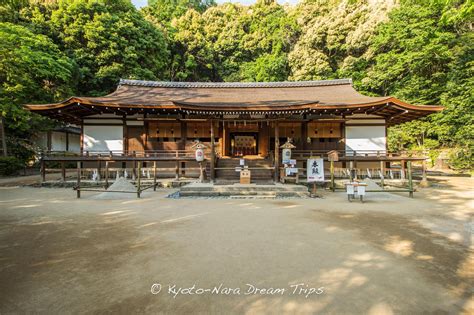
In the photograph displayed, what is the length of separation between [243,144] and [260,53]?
23.4 m

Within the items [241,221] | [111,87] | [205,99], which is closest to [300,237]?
[241,221]

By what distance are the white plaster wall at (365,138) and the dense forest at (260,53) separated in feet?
24.7

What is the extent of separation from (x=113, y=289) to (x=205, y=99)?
12489 millimetres

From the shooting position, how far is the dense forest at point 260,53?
1477cm

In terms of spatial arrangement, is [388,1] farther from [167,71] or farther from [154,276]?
[154,276]

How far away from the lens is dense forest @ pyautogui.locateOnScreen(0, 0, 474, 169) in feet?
48.4

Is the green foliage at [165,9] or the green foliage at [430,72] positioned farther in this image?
the green foliage at [165,9]

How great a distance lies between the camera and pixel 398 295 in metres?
2.25

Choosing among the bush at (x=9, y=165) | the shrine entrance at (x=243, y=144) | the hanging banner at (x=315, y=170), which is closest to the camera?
the hanging banner at (x=315, y=170)

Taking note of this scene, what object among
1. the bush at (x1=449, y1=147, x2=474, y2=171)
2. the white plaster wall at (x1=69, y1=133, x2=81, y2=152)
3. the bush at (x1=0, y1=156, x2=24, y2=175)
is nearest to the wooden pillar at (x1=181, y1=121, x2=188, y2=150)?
the bush at (x1=0, y1=156, x2=24, y2=175)

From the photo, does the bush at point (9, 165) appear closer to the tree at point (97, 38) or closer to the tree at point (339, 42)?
the tree at point (97, 38)

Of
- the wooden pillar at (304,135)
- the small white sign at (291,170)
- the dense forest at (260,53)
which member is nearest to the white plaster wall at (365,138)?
the wooden pillar at (304,135)

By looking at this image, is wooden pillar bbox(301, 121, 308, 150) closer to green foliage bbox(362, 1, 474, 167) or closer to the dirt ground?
the dirt ground

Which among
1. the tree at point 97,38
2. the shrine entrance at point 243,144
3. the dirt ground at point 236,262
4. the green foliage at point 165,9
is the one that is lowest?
the dirt ground at point 236,262
